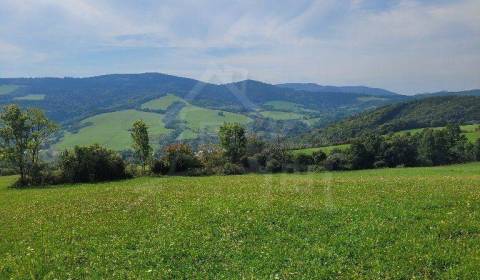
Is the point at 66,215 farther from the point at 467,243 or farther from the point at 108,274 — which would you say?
the point at 467,243

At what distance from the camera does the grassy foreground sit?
13.5 metres

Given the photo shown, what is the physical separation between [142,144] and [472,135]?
108 meters

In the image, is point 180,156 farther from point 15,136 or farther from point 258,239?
point 258,239

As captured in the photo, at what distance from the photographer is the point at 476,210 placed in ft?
62.0

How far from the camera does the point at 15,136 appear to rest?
2069 inches

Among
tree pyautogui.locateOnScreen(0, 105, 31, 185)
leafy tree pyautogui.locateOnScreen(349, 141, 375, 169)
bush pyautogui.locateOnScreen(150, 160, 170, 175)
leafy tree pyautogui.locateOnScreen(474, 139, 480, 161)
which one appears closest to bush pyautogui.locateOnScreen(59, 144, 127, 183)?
tree pyautogui.locateOnScreen(0, 105, 31, 185)

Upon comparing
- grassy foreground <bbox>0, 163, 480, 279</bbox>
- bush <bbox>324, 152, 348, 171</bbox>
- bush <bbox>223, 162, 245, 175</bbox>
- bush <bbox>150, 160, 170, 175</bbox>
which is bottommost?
bush <bbox>324, 152, 348, 171</bbox>

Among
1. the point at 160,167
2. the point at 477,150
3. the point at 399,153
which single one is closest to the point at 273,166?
the point at 160,167

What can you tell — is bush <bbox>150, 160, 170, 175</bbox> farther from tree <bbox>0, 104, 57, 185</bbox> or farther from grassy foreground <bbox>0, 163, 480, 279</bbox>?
grassy foreground <bbox>0, 163, 480, 279</bbox>

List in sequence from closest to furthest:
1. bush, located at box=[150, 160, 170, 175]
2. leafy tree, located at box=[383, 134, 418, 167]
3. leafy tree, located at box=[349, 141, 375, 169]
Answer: bush, located at box=[150, 160, 170, 175] → leafy tree, located at box=[349, 141, 375, 169] → leafy tree, located at box=[383, 134, 418, 167]

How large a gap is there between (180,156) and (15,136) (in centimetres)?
2192

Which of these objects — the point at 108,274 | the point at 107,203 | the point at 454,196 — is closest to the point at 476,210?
the point at 454,196

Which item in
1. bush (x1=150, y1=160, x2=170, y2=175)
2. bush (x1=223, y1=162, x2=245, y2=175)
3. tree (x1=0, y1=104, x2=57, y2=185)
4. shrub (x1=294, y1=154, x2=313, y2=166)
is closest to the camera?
tree (x1=0, y1=104, x2=57, y2=185)

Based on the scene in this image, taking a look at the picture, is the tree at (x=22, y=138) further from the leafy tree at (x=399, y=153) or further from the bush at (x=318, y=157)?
the leafy tree at (x=399, y=153)
